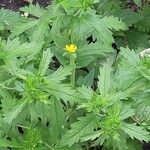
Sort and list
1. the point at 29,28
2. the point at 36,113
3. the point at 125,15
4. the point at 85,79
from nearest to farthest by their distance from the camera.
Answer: the point at 36,113
the point at 85,79
the point at 29,28
the point at 125,15

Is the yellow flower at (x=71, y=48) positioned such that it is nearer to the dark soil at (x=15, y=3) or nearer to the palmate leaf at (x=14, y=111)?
the palmate leaf at (x=14, y=111)

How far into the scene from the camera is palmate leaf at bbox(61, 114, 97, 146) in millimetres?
2330

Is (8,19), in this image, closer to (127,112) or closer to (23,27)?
(23,27)

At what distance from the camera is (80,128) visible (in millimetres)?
2359

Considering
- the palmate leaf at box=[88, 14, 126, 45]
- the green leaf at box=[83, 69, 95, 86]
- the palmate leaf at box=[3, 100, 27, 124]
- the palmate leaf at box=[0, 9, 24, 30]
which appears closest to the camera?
the palmate leaf at box=[3, 100, 27, 124]

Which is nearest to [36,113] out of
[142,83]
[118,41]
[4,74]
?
[4,74]

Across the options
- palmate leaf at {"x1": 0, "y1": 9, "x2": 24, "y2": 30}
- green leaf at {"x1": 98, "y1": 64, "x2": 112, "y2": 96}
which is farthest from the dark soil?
green leaf at {"x1": 98, "y1": 64, "x2": 112, "y2": 96}

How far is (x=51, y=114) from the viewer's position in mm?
2402

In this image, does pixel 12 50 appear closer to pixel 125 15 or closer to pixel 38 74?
pixel 38 74

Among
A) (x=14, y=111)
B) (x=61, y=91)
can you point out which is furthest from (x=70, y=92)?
(x=14, y=111)

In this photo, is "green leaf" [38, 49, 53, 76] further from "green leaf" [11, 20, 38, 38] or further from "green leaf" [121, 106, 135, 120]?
"green leaf" [11, 20, 38, 38]

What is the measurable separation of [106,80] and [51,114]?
1.11 feet

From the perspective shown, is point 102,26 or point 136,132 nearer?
point 136,132

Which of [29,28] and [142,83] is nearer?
[142,83]
